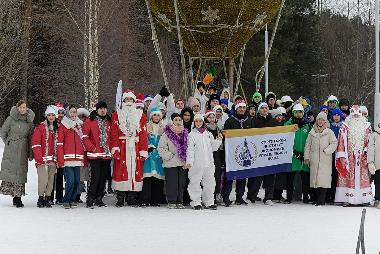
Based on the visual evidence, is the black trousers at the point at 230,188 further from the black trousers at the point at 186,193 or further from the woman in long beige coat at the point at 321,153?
the woman in long beige coat at the point at 321,153

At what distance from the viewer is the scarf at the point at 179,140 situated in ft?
34.0

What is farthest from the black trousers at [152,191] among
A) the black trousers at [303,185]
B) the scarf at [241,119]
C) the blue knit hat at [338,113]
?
the blue knit hat at [338,113]

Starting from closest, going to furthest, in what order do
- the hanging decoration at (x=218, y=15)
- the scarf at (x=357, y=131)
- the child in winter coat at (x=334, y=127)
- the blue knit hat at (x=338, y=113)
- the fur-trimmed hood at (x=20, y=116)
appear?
the fur-trimmed hood at (x=20, y=116) → the scarf at (x=357, y=131) → the child in winter coat at (x=334, y=127) → the blue knit hat at (x=338, y=113) → the hanging decoration at (x=218, y=15)

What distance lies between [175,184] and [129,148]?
891mm

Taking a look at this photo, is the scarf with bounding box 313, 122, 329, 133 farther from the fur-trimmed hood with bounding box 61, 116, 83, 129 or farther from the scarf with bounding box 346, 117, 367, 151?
the fur-trimmed hood with bounding box 61, 116, 83, 129

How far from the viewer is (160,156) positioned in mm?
10398

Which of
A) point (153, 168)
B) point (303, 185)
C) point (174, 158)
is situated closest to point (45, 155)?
point (153, 168)

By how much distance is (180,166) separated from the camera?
34.1 feet

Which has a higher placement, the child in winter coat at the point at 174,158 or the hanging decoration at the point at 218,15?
the hanging decoration at the point at 218,15

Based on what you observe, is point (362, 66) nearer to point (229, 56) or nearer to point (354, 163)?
point (229, 56)

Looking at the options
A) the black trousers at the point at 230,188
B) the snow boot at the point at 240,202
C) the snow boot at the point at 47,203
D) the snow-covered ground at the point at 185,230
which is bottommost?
the snow-covered ground at the point at 185,230

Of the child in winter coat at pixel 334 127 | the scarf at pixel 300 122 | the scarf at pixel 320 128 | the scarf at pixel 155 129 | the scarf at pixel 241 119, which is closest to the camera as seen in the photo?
the scarf at pixel 155 129

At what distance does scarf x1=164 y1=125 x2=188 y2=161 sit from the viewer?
1036 cm

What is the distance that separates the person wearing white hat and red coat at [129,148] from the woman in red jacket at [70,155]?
526 millimetres
